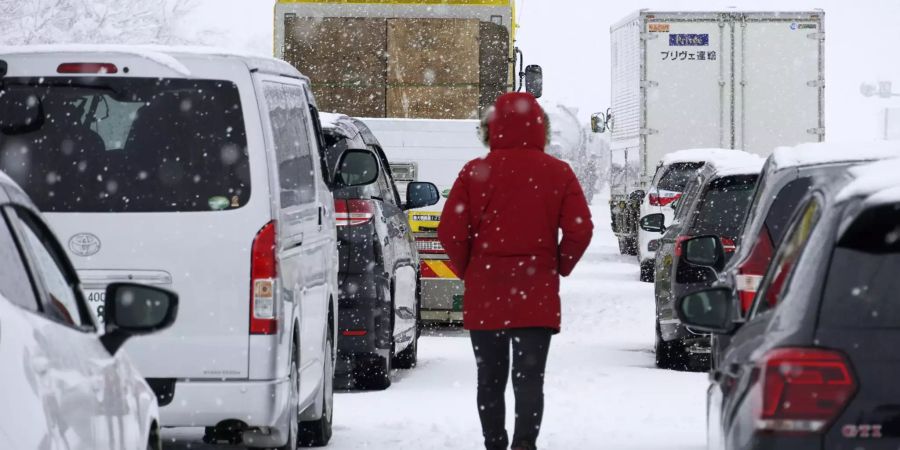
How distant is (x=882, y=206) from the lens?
431 centimetres

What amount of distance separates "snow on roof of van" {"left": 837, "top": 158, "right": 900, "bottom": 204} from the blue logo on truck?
81.4 ft

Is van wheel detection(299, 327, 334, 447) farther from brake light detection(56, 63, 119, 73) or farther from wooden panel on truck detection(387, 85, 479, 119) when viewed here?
wooden panel on truck detection(387, 85, 479, 119)

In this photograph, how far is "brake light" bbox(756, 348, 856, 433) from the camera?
13.6 feet

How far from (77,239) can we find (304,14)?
13298 millimetres

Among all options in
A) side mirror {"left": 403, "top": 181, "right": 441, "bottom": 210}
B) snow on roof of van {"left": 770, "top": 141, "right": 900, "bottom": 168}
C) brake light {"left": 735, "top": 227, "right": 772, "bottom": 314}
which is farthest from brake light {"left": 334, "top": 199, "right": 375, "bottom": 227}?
snow on roof of van {"left": 770, "top": 141, "right": 900, "bottom": 168}

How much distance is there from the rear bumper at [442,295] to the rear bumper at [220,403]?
33.6 feet

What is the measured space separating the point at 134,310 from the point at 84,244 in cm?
270

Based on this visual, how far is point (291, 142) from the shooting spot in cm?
874

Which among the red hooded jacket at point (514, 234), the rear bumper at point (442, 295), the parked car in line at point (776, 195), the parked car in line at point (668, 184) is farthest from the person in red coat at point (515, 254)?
the parked car in line at point (668, 184)

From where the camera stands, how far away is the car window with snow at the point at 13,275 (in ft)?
14.0

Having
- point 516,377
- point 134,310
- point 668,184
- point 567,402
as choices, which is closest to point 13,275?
point 134,310

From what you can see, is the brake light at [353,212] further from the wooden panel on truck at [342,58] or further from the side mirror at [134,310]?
the wooden panel on truck at [342,58]

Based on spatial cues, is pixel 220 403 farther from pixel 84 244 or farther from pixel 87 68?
pixel 87 68

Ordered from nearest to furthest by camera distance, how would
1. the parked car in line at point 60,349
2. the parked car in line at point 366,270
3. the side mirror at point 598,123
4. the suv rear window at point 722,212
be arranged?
the parked car in line at point 60,349 < the parked car in line at point 366,270 < the suv rear window at point 722,212 < the side mirror at point 598,123
